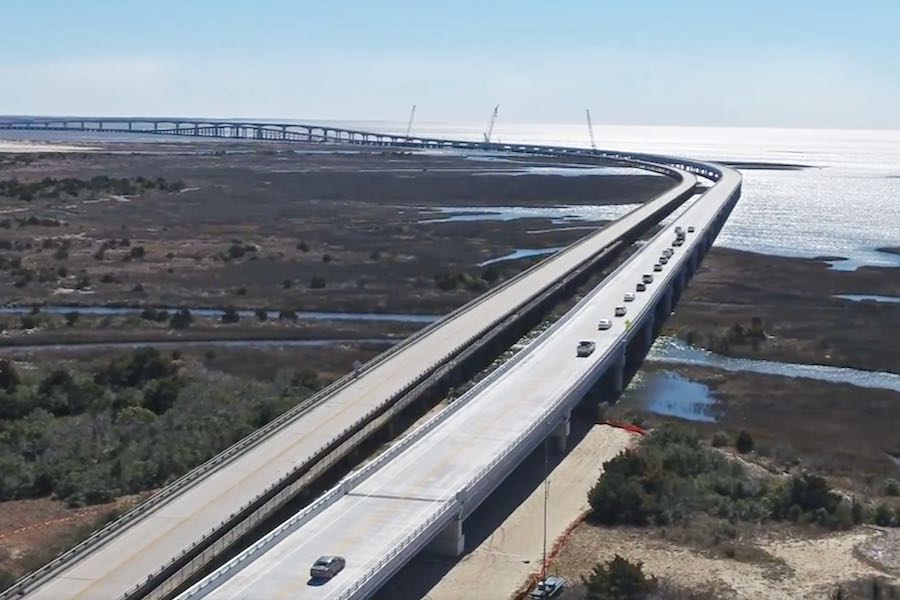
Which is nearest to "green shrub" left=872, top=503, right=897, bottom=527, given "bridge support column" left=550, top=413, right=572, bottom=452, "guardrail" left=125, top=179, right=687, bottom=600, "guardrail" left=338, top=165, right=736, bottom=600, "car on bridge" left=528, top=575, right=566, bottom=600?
"guardrail" left=338, top=165, right=736, bottom=600

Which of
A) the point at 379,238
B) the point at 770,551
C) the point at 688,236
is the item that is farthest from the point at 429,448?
the point at 379,238

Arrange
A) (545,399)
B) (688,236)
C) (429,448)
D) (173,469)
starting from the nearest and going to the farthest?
(429,448) → (173,469) → (545,399) → (688,236)

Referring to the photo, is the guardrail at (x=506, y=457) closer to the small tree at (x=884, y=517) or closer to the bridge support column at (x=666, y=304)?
the small tree at (x=884, y=517)

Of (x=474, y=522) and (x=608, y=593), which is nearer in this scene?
(x=608, y=593)

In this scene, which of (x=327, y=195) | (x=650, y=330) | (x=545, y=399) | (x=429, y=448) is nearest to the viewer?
(x=429, y=448)

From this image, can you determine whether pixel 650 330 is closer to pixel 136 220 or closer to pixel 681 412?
pixel 681 412
